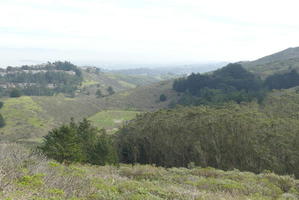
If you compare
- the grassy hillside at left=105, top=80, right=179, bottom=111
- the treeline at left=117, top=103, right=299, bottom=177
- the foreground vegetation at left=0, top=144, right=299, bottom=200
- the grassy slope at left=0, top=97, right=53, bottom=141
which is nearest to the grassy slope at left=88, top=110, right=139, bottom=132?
the grassy slope at left=0, top=97, right=53, bottom=141

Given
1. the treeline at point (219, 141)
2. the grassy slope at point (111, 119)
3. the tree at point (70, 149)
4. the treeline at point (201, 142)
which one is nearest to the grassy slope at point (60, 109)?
the grassy slope at point (111, 119)

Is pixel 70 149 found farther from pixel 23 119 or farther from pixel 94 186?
pixel 23 119

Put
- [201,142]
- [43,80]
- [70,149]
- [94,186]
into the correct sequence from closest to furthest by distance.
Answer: [94,186] < [70,149] < [201,142] < [43,80]

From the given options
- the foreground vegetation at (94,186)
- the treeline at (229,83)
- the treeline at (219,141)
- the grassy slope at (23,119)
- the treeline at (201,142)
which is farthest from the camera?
the treeline at (229,83)

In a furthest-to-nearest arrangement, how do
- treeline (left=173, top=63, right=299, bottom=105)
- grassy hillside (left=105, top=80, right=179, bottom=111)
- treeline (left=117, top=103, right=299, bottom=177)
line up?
grassy hillside (left=105, top=80, right=179, bottom=111) < treeline (left=173, top=63, right=299, bottom=105) < treeline (left=117, top=103, right=299, bottom=177)

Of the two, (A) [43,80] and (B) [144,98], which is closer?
(B) [144,98]

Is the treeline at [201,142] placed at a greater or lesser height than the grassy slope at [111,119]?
greater

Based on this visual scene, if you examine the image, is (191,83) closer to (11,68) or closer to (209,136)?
(209,136)

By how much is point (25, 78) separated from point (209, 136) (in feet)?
470

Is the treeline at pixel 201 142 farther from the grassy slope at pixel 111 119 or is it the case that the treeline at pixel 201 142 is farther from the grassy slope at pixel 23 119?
the grassy slope at pixel 23 119

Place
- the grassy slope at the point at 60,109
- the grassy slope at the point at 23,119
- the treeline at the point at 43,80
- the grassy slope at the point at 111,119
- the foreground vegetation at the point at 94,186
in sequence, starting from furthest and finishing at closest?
the treeline at the point at 43,80
the grassy slope at the point at 60,109
the grassy slope at the point at 111,119
the grassy slope at the point at 23,119
the foreground vegetation at the point at 94,186

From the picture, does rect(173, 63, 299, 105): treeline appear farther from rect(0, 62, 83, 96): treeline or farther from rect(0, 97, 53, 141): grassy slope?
rect(0, 62, 83, 96): treeline

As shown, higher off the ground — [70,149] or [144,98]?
[70,149]

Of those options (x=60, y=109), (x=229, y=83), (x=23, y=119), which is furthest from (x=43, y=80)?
(x=229, y=83)
